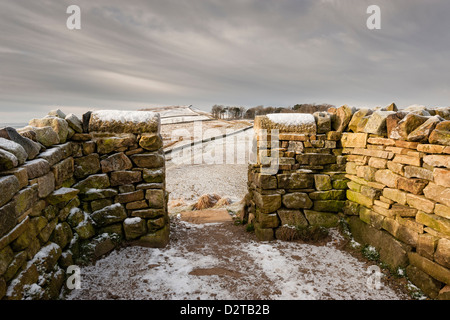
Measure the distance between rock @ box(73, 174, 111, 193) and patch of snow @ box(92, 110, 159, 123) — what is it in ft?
3.36

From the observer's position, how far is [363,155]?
482 cm

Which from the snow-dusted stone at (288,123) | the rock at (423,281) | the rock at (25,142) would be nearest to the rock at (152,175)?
the rock at (25,142)

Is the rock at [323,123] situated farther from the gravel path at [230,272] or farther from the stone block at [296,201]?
the gravel path at [230,272]

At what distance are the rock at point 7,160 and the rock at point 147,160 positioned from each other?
2.09 metres

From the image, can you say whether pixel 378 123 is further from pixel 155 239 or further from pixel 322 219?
pixel 155 239

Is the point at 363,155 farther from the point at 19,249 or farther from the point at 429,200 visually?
the point at 19,249

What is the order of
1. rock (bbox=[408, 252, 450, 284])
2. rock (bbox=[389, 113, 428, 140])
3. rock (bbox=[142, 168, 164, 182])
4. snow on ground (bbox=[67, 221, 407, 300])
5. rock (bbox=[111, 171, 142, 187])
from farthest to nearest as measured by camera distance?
rock (bbox=[142, 168, 164, 182]), rock (bbox=[111, 171, 142, 187]), rock (bbox=[389, 113, 428, 140]), snow on ground (bbox=[67, 221, 407, 300]), rock (bbox=[408, 252, 450, 284])

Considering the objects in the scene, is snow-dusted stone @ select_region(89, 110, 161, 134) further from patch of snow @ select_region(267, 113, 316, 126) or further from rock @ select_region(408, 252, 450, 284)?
rock @ select_region(408, 252, 450, 284)

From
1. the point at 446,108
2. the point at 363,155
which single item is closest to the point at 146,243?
the point at 363,155

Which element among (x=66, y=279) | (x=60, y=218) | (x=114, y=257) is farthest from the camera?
(x=114, y=257)

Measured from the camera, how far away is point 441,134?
3344 millimetres

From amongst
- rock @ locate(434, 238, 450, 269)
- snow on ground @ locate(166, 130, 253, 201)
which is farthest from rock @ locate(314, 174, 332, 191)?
snow on ground @ locate(166, 130, 253, 201)

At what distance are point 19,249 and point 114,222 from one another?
2.02 meters

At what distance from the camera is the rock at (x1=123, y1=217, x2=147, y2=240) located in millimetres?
4637
